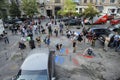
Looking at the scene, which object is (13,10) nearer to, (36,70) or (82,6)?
(82,6)

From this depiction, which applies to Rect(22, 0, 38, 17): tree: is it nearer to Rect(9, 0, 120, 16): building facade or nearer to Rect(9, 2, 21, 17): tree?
Rect(9, 2, 21, 17): tree


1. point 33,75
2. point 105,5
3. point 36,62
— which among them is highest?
point 105,5

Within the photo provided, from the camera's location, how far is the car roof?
9516 mm

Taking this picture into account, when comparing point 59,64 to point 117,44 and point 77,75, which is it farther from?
point 117,44

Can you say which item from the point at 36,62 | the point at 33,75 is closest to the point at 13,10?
the point at 36,62

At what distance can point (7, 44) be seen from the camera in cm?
2016

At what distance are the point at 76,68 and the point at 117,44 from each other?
6.60 metres

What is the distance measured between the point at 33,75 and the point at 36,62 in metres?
1.01

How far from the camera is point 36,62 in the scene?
9.89 metres

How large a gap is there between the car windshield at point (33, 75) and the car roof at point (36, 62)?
23 centimetres

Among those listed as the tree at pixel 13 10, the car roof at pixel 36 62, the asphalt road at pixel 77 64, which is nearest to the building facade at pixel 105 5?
the tree at pixel 13 10

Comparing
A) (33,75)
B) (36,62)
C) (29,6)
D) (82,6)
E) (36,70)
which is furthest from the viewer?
(82,6)

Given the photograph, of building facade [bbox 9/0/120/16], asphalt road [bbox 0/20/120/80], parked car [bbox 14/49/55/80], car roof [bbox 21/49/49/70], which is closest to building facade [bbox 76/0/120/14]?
building facade [bbox 9/0/120/16]

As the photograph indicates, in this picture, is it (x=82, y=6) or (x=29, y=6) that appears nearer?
(x=29, y=6)
